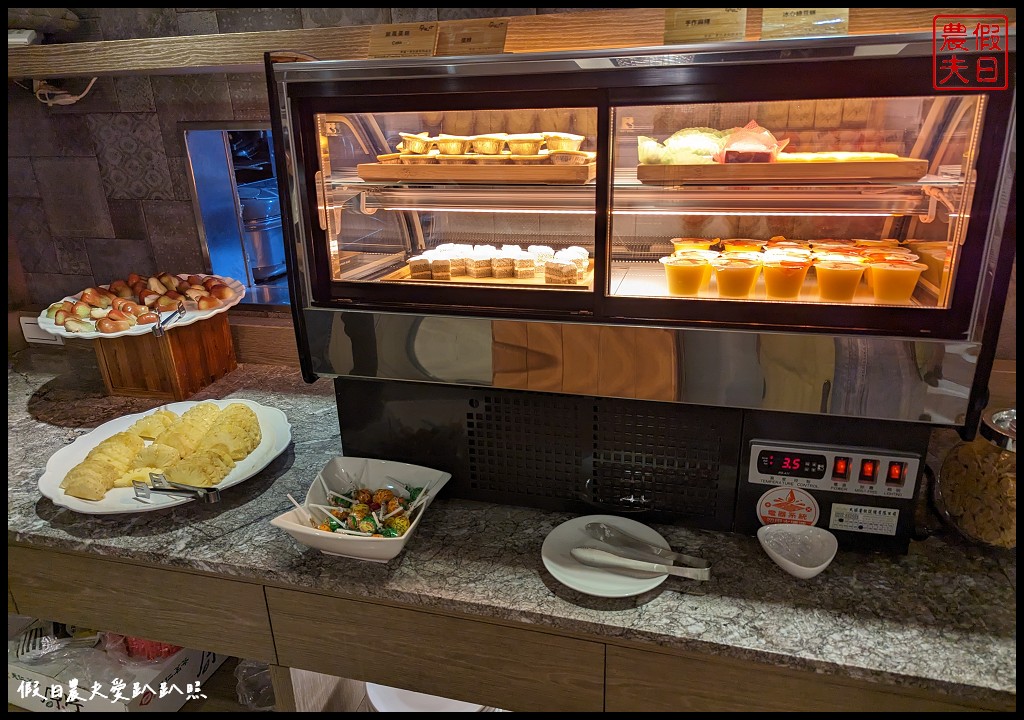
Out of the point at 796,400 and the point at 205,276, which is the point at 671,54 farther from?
the point at 205,276

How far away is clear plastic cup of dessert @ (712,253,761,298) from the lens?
1343 mm

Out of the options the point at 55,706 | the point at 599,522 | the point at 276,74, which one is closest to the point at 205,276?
the point at 276,74

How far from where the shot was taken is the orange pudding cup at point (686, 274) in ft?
4.51

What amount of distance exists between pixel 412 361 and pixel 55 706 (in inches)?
59.1

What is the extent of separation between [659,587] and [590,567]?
14cm

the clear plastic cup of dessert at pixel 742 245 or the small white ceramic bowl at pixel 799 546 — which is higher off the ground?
the clear plastic cup of dessert at pixel 742 245

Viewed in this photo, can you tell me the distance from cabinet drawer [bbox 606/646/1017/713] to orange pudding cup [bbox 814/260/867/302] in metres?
0.71

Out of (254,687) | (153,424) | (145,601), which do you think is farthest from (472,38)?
(254,687)

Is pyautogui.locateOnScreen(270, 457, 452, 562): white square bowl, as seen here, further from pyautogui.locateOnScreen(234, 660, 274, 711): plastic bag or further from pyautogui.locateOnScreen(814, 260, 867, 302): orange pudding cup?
pyautogui.locateOnScreen(814, 260, 867, 302): orange pudding cup

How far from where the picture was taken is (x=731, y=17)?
121 cm

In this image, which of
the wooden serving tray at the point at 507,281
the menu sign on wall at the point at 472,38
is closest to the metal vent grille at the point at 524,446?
the wooden serving tray at the point at 507,281

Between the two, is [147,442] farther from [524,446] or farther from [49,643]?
[524,446]

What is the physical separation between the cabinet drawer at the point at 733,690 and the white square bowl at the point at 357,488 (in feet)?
1.68

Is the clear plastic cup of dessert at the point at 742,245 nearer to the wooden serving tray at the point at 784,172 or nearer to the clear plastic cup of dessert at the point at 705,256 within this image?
the clear plastic cup of dessert at the point at 705,256
